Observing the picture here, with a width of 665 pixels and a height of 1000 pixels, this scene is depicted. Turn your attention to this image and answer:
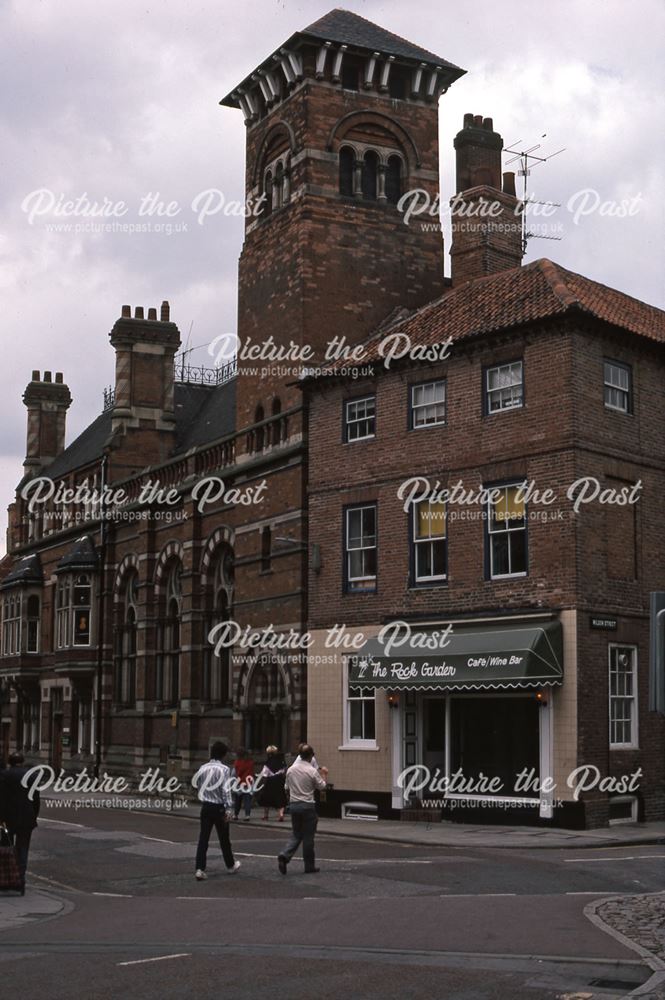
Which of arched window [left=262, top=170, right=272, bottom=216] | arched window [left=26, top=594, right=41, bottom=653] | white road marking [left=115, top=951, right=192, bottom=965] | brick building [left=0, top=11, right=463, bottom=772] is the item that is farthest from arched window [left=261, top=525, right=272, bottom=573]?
white road marking [left=115, top=951, right=192, bottom=965]

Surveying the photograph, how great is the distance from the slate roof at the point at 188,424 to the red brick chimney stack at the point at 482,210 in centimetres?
947

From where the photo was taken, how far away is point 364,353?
32438mm

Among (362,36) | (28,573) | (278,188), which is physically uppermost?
(362,36)

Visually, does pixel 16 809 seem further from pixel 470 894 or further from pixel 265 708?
pixel 265 708

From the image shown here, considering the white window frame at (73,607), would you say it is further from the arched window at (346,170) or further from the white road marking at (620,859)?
the white road marking at (620,859)

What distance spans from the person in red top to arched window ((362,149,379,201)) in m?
15.0

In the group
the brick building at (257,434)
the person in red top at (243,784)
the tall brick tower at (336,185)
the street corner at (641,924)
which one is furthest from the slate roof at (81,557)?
the street corner at (641,924)

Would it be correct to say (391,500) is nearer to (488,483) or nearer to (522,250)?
(488,483)

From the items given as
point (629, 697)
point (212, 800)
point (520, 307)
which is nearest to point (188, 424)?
point (520, 307)

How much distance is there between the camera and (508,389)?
28.1m

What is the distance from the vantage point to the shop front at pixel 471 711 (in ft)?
84.9

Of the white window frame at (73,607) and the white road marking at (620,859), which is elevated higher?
the white window frame at (73,607)

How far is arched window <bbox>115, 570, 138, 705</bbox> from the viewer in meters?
44.3

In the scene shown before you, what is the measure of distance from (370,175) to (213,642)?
13.4 meters
